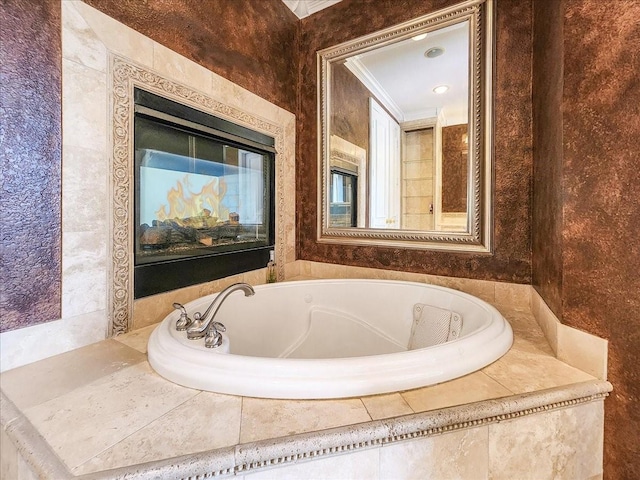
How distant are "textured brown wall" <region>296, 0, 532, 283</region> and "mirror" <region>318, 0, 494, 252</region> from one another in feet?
0.19

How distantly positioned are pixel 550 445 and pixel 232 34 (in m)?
2.34

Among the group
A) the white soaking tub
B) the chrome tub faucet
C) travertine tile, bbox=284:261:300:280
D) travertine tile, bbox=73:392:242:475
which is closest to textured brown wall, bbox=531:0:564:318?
the white soaking tub

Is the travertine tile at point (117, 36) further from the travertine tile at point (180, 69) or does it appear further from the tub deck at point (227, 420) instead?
the tub deck at point (227, 420)

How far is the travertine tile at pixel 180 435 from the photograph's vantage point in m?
0.56

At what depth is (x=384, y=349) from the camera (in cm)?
168

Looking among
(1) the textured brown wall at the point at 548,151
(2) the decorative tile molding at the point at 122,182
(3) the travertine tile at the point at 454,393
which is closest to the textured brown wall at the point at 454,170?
(1) the textured brown wall at the point at 548,151

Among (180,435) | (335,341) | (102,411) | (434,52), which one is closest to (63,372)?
(102,411)

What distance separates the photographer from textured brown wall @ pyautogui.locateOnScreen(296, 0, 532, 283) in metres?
1.50

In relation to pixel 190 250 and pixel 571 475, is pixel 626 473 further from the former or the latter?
pixel 190 250

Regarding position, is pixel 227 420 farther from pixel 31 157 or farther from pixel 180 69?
pixel 180 69

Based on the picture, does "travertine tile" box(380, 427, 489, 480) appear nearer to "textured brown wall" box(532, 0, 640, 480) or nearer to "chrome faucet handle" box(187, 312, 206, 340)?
"textured brown wall" box(532, 0, 640, 480)

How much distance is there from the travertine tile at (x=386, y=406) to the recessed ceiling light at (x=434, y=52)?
1929 mm

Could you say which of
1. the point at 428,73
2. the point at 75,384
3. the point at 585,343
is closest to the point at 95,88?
the point at 75,384

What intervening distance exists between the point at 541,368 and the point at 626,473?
0.35 m
